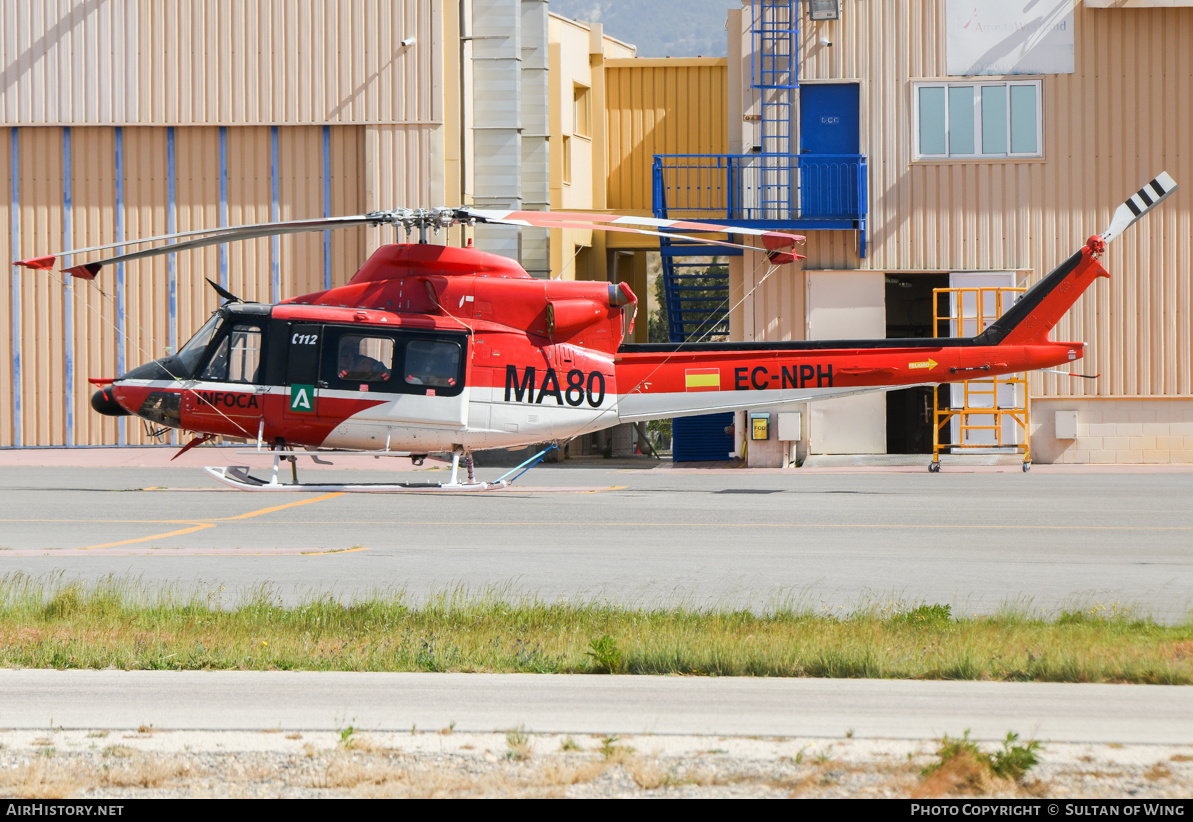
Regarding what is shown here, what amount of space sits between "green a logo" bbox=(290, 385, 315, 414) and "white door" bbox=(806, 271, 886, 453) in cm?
1243

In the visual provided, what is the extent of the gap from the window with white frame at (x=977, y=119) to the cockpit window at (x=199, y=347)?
52.0 ft

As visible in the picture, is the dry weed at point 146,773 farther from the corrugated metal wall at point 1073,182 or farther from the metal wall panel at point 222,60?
the metal wall panel at point 222,60

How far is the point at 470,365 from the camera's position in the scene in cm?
1727

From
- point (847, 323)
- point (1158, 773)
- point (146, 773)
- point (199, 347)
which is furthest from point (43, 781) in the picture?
point (847, 323)

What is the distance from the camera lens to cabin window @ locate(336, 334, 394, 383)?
17250 mm

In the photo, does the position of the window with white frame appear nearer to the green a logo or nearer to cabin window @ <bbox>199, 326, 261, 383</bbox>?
the green a logo

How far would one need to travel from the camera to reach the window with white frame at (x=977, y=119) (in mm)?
25859

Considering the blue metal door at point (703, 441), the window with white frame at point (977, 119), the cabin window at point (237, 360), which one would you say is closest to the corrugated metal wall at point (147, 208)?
the blue metal door at point (703, 441)

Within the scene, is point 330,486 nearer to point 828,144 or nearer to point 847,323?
point 847,323

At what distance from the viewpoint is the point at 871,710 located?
21.2 feet

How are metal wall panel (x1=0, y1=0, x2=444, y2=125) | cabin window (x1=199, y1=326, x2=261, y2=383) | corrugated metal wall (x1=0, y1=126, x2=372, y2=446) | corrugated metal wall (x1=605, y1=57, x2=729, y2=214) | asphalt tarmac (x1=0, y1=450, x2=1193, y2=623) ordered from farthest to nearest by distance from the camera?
corrugated metal wall (x1=605, y1=57, x2=729, y2=214) → corrugated metal wall (x1=0, y1=126, x2=372, y2=446) → metal wall panel (x1=0, y1=0, x2=444, y2=125) → cabin window (x1=199, y1=326, x2=261, y2=383) → asphalt tarmac (x1=0, y1=450, x2=1193, y2=623)

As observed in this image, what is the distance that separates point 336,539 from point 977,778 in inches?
390

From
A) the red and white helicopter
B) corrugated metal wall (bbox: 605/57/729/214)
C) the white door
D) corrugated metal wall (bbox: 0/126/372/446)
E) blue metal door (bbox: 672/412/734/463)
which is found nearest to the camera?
the red and white helicopter

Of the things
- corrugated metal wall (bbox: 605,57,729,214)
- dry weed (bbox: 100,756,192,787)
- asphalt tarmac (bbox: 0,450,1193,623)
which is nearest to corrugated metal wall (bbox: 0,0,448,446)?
asphalt tarmac (bbox: 0,450,1193,623)
